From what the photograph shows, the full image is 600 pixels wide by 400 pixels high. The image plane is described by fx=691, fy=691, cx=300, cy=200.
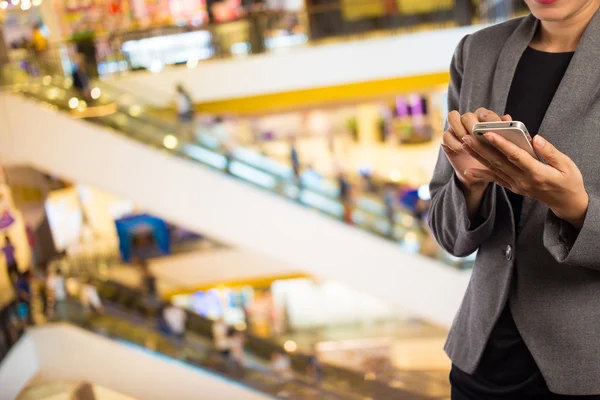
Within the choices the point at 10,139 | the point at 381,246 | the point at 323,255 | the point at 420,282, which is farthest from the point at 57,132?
the point at 420,282

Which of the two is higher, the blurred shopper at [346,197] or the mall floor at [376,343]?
the blurred shopper at [346,197]

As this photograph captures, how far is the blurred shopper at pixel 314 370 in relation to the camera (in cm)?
932

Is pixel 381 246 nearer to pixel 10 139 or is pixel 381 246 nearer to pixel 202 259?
pixel 10 139

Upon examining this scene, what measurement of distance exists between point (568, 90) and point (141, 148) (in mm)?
8387

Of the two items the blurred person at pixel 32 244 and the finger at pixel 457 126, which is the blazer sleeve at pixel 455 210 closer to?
the finger at pixel 457 126

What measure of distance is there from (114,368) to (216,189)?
286cm

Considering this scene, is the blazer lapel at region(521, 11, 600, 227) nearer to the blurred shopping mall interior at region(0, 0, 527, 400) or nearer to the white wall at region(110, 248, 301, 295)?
the blurred shopping mall interior at region(0, 0, 527, 400)

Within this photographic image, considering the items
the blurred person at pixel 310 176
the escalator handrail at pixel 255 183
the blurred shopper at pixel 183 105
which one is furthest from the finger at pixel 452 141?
the blurred shopper at pixel 183 105

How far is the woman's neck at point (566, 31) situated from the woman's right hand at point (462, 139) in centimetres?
24

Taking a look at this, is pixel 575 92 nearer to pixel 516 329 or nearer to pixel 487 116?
pixel 487 116

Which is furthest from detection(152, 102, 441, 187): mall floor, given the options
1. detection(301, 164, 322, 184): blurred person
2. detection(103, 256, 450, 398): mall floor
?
detection(301, 164, 322, 184): blurred person

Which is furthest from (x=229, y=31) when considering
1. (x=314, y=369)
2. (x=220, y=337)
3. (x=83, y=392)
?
(x=83, y=392)

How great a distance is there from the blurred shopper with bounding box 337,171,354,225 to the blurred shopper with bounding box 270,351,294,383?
7.21 feet

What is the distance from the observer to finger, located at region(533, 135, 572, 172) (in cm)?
84
